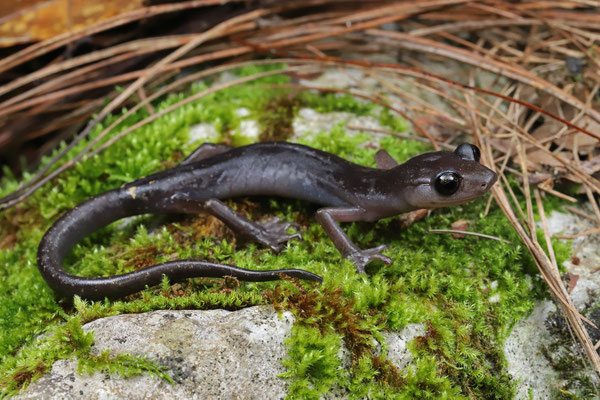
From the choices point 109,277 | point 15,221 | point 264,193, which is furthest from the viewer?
point 15,221

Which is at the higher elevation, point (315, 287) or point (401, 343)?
point (315, 287)

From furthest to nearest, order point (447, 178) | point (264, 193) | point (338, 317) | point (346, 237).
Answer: point (264, 193) → point (346, 237) → point (447, 178) → point (338, 317)

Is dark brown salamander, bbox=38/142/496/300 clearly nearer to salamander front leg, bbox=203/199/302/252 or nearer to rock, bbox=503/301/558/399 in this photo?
salamander front leg, bbox=203/199/302/252

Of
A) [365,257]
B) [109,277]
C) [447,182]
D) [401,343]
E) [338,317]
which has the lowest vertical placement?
[401,343]

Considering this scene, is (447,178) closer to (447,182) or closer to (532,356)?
(447,182)

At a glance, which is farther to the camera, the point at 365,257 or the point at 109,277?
the point at 365,257

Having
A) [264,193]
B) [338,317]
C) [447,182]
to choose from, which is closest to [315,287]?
[338,317]

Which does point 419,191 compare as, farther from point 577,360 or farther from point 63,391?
point 63,391

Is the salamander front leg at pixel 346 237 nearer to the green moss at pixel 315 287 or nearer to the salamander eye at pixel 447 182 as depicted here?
the green moss at pixel 315 287

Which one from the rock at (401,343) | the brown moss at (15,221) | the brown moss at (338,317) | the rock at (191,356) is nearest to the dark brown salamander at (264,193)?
the brown moss at (338,317)
